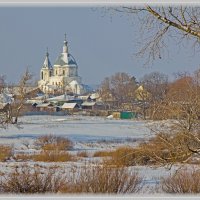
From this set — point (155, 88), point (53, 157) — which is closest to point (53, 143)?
point (53, 157)

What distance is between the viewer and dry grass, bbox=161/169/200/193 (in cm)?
527

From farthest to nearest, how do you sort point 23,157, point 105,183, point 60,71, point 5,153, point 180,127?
point 60,71
point 5,153
point 23,157
point 105,183
point 180,127

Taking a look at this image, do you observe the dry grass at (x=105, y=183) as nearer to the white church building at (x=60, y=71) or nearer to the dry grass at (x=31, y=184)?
the dry grass at (x=31, y=184)

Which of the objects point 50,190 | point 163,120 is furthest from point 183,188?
point 50,190

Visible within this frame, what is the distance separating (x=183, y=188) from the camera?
5.29 metres

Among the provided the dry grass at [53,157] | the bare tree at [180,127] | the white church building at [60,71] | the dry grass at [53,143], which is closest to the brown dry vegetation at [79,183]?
the bare tree at [180,127]

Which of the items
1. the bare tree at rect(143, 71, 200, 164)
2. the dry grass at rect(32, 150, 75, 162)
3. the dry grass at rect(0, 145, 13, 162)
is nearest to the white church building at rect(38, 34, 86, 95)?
the bare tree at rect(143, 71, 200, 164)

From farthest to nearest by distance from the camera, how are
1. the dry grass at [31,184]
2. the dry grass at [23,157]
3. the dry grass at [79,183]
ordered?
1. the dry grass at [23,157]
2. the dry grass at [31,184]
3. the dry grass at [79,183]

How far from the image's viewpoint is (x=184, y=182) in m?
5.39

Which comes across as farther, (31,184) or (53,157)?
(53,157)

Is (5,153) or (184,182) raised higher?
(184,182)

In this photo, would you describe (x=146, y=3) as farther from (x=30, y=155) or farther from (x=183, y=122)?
(x=30, y=155)

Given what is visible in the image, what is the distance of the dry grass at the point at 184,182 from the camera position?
5.27m

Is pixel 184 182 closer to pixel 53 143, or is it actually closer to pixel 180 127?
pixel 180 127
